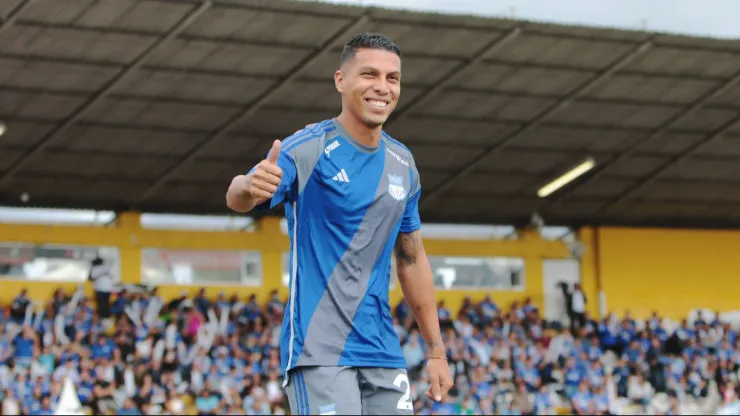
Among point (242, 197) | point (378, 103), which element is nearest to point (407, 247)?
point (378, 103)

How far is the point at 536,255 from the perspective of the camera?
3825 centimetres

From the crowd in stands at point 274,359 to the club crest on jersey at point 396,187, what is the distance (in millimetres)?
20824

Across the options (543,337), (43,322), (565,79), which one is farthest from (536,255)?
(43,322)

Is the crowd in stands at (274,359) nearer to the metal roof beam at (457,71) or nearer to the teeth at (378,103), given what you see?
the metal roof beam at (457,71)

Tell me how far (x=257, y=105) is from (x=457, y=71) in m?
4.24

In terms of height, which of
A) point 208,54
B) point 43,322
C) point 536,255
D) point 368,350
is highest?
point 208,54

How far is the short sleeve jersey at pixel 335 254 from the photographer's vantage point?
17.3ft

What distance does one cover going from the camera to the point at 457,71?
91.6 ft

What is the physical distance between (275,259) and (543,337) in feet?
23.8

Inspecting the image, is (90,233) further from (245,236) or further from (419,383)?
(419,383)

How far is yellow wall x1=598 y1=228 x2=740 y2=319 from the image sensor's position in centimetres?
3903

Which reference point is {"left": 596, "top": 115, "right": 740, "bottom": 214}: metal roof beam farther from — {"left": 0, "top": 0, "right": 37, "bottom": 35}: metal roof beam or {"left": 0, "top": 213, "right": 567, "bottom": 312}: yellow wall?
{"left": 0, "top": 0, "right": 37, "bottom": 35}: metal roof beam

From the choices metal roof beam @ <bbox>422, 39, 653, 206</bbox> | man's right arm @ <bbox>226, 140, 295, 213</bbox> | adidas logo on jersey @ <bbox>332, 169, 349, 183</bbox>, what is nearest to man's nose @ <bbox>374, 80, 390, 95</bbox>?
adidas logo on jersey @ <bbox>332, 169, 349, 183</bbox>

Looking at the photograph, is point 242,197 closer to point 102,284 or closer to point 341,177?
point 341,177
